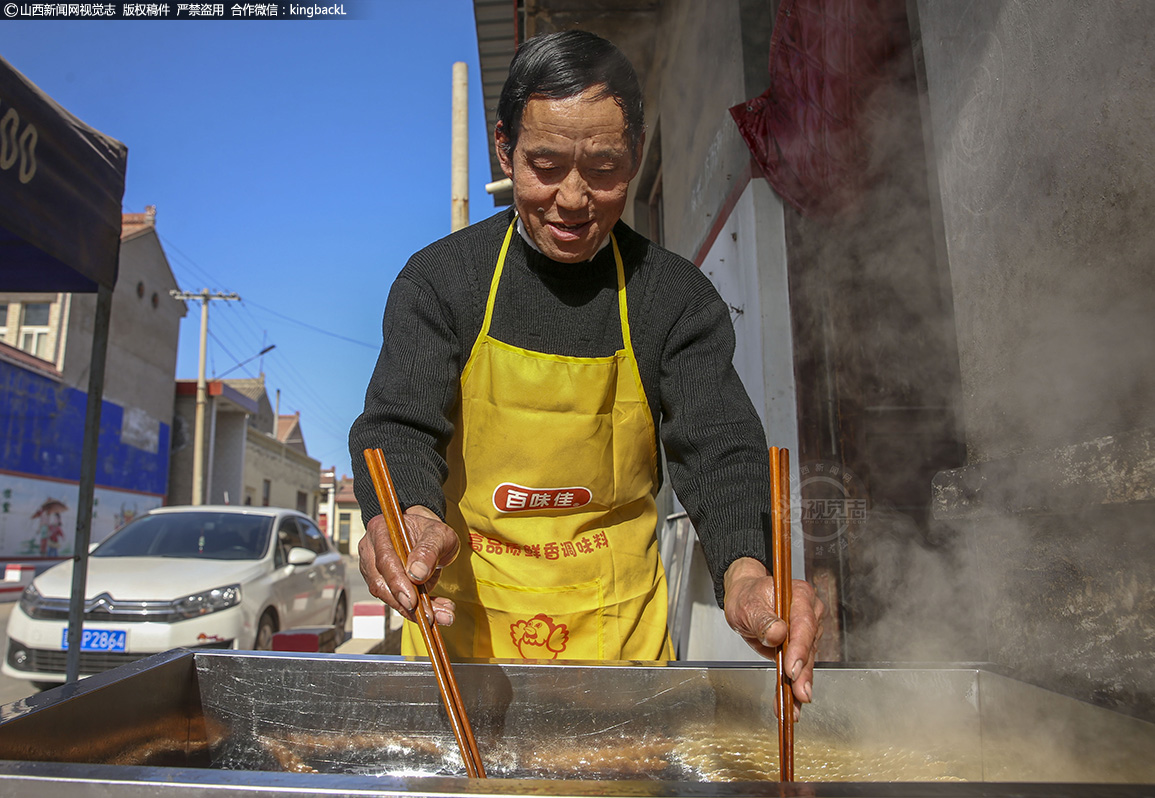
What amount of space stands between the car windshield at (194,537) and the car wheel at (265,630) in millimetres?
498

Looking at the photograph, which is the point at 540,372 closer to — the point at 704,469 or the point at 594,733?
the point at 704,469

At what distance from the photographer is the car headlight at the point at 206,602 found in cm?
506

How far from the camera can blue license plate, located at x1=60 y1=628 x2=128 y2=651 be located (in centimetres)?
492

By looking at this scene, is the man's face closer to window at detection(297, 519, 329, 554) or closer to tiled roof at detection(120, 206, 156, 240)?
window at detection(297, 519, 329, 554)

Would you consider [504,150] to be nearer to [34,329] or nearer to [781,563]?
[781,563]

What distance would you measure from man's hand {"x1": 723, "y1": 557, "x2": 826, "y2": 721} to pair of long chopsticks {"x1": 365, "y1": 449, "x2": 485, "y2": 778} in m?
0.45

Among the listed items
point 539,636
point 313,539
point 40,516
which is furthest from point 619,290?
point 40,516

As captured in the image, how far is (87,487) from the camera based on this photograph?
3221mm

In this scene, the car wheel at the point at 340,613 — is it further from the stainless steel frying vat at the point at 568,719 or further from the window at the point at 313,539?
the stainless steel frying vat at the point at 568,719

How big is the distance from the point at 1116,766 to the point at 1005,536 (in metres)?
0.56

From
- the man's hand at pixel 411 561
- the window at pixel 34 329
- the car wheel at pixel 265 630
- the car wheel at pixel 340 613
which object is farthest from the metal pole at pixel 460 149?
the window at pixel 34 329

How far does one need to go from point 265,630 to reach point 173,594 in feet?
2.58

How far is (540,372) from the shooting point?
5.76 feet

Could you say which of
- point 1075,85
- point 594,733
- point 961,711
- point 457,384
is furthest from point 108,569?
point 1075,85
